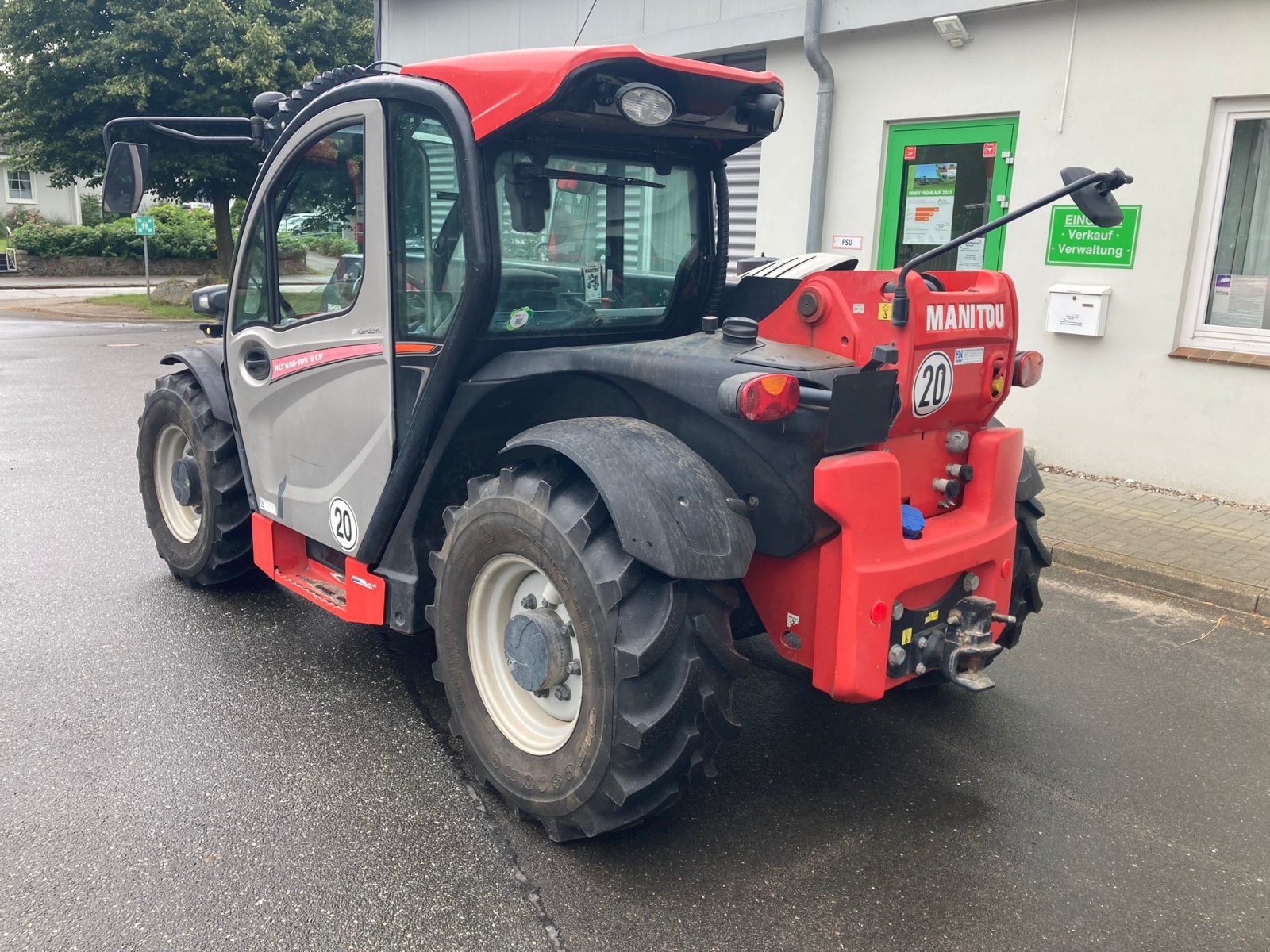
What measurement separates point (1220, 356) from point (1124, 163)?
1.45 meters

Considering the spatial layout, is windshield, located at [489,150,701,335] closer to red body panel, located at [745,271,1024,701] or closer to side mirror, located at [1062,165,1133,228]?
red body panel, located at [745,271,1024,701]

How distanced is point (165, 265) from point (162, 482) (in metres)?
31.5

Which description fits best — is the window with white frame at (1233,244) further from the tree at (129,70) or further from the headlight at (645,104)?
the tree at (129,70)

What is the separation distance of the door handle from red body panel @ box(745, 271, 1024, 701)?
2055 mm

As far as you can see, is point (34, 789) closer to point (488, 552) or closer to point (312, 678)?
point (312, 678)

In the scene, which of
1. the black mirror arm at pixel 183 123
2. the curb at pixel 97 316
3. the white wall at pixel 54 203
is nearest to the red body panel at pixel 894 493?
the black mirror arm at pixel 183 123

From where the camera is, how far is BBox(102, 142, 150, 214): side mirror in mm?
4051

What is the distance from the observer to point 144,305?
2267cm

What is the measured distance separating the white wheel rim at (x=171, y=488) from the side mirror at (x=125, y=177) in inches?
50.4

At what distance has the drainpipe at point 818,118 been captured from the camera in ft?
27.9

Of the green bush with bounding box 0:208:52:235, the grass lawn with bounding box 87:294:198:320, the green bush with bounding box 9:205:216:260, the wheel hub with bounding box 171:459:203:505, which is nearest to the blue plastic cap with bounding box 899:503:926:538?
the wheel hub with bounding box 171:459:203:505

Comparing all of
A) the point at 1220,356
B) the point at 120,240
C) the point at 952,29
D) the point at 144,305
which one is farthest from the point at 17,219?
the point at 1220,356

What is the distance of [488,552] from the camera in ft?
10.3

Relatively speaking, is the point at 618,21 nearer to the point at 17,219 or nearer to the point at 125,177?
the point at 125,177
